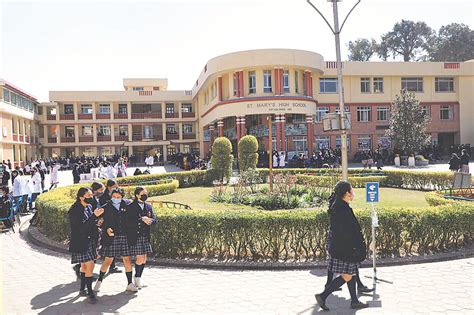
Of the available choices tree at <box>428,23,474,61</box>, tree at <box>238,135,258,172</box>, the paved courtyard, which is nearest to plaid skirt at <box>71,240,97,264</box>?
the paved courtyard

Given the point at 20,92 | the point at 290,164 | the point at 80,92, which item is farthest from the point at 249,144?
the point at 80,92

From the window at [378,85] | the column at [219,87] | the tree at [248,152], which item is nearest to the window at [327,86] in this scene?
the window at [378,85]

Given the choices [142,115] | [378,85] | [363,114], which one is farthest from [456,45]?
[142,115]

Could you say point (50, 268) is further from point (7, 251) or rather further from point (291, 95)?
point (291, 95)

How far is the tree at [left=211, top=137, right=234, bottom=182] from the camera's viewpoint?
20.5 m

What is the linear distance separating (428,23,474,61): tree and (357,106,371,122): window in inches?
1237

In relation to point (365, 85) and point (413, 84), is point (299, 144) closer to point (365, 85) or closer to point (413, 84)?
point (365, 85)

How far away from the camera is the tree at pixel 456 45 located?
195 ft

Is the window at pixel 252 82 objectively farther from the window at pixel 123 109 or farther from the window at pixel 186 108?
the window at pixel 123 109

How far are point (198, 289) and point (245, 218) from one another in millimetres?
1780

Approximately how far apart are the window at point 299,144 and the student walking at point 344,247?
90.3 ft

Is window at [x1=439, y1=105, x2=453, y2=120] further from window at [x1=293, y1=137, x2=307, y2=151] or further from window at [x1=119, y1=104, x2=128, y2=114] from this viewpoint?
window at [x1=119, y1=104, x2=128, y2=114]

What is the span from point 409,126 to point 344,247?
93.7 feet

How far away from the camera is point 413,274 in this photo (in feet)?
21.2
